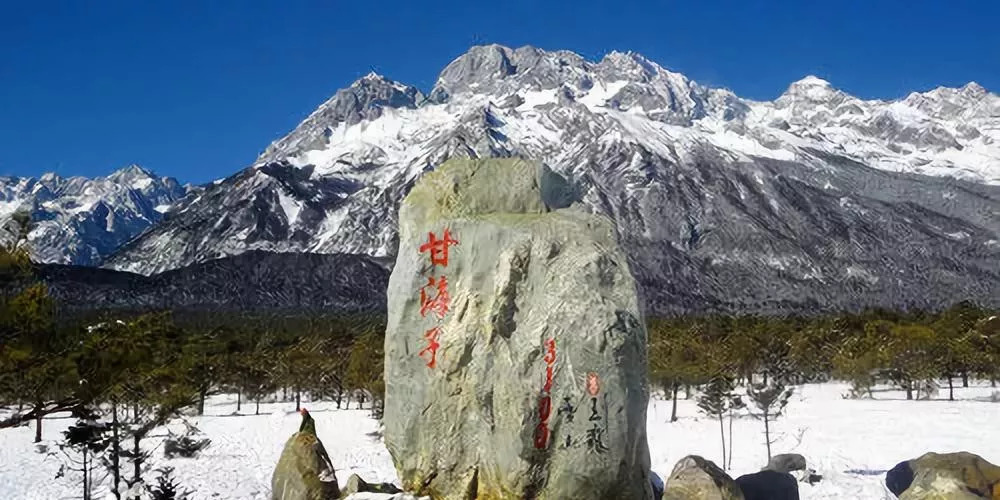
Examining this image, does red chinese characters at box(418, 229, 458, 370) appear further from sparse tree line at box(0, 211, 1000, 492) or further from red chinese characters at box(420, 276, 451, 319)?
sparse tree line at box(0, 211, 1000, 492)

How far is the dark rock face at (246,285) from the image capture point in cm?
15975

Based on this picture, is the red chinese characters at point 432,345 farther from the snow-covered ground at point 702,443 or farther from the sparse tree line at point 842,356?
the sparse tree line at point 842,356

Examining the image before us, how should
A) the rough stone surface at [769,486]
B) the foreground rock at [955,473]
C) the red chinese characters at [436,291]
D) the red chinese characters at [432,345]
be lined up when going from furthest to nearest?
the rough stone surface at [769,486], the foreground rock at [955,473], the red chinese characters at [436,291], the red chinese characters at [432,345]

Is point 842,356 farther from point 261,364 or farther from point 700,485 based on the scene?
point 700,485

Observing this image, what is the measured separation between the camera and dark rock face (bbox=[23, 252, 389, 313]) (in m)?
160

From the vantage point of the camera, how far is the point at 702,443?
33.6m

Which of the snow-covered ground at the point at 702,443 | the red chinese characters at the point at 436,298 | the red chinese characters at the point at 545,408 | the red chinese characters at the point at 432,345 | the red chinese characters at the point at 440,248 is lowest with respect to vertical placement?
the snow-covered ground at the point at 702,443

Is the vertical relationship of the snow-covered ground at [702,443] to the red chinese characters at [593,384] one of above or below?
below

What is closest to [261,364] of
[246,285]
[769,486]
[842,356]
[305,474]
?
[842,356]

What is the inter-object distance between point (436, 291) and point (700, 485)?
788 cm

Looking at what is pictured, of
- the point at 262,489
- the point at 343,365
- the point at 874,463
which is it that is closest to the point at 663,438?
the point at 874,463

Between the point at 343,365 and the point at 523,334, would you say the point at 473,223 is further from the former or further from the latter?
the point at 343,365

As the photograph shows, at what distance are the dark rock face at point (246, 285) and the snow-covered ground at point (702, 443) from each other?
11968cm

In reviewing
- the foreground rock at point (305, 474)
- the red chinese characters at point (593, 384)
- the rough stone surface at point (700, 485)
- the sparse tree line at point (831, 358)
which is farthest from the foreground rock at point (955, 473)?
the sparse tree line at point (831, 358)
